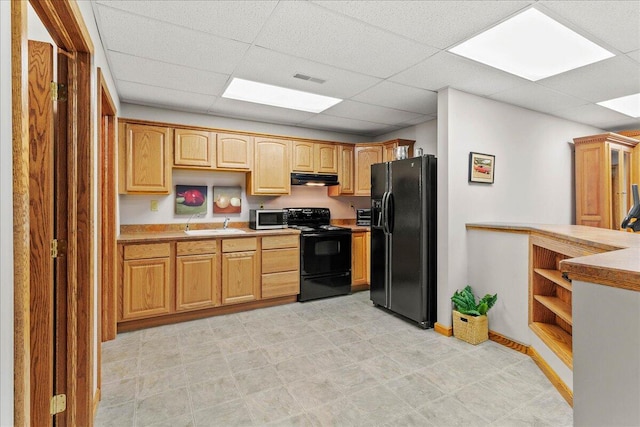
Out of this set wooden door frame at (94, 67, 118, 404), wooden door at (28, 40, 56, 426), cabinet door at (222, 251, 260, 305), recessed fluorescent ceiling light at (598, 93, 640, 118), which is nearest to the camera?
wooden door at (28, 40, 56, 426)

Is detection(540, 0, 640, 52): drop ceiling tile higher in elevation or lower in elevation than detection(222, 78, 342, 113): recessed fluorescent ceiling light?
lower

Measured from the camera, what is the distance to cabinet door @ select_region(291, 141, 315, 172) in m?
4.50

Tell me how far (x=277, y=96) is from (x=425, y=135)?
7.20ft

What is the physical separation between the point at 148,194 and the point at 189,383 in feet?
7.48

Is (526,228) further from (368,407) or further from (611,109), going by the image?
(611,109)

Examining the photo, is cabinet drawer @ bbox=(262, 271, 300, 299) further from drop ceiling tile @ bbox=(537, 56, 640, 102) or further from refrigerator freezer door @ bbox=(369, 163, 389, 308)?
drop ceiling tile @ bbox=(537, 56, 640, 102)

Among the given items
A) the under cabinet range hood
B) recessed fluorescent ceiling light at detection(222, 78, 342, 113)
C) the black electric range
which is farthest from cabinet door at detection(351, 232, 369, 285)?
recessed fluorescent ceiling light at detection(222, 78, 342, 113)

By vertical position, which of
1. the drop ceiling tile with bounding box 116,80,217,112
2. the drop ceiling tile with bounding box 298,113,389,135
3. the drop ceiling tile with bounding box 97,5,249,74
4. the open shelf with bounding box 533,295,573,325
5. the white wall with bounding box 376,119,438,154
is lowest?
the open shelf with bounding box 533,295,573,325

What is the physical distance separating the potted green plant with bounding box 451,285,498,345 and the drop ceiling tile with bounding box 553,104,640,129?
2643 millimetres

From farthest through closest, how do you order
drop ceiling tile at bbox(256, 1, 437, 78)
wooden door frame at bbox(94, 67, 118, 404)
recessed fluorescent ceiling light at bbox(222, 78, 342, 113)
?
1. recessed fluorescent ceiling light at bbox(222, 78, 342, 113)
2. wooden door frame at bbox(94, 67, 118, 404)
3. drop ceiling tile at bbox(256, 1, 437, 78)

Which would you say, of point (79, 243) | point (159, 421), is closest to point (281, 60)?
point (79, 243)

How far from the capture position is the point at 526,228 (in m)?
2.69

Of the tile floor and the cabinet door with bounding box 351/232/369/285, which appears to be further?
the cabinet door with bounding box 351/232/369/285

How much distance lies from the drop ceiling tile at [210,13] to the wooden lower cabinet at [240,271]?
2.24m
